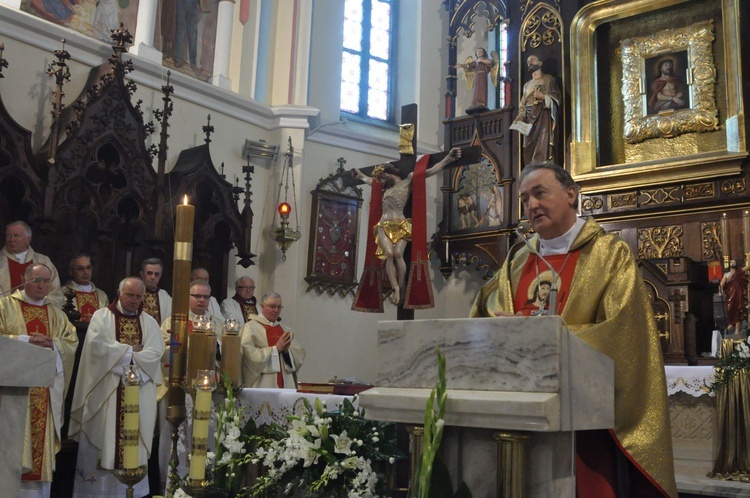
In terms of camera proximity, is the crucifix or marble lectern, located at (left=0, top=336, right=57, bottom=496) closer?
marble lectern, located at (left=0, top=336, right=57, bottom=496)

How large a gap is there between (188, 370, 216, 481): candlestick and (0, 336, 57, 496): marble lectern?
83 centimetres

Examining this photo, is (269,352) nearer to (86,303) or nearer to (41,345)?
(86,303)

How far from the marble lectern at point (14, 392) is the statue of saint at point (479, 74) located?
9816 millimetres

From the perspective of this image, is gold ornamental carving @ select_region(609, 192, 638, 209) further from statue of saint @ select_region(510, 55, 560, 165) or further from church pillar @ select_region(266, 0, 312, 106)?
church pillar @ select_region(266, 0, 312, 106)

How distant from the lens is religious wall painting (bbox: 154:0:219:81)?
35.5 feet

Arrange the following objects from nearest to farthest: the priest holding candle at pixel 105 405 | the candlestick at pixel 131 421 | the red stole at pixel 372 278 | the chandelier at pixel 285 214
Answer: the candlestick at pixel 131 421
the priest holding candle at pixel 105 405
the red stole at pixel 372 278
the chandelier at pixel 285 214

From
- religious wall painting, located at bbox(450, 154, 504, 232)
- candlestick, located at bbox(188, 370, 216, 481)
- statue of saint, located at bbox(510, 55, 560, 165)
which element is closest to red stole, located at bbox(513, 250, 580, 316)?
candlestick, located at bbox(188, 370, 216, 481)

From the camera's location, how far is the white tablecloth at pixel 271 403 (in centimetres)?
565

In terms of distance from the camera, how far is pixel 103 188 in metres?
9.16

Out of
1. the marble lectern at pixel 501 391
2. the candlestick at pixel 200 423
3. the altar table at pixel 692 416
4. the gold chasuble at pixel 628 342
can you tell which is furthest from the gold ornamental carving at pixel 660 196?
the candlestick at pixel 200 423

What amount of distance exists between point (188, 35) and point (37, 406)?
19.5 feet

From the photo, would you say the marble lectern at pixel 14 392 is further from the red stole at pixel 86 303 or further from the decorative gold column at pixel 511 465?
the red stole at pixel 86 303

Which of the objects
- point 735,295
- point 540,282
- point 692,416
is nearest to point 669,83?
point 735,295

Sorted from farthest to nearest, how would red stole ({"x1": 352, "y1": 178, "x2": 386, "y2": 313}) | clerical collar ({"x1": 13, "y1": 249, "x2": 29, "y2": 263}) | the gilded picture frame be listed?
the gilded picture frame → red stole ({"x1": 352, "y1": 178, "x2": 386, "y2": 313}) → clerical collar ({"x1": 13, "y1": 249, "x2": 29, "y2": 263})
